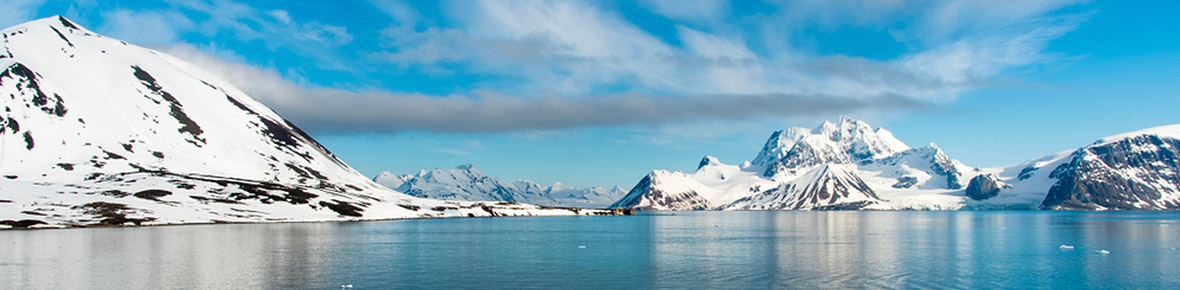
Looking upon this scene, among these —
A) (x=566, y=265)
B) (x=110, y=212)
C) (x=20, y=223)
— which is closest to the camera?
(x=566, y=265)

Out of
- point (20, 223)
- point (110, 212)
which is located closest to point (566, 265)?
point (20, 223)

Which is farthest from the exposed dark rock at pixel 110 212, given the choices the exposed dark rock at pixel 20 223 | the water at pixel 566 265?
the water at pixel 566 265

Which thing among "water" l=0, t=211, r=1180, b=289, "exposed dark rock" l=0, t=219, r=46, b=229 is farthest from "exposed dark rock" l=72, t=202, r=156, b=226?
"water" l=0, t=211, r=1180, b=289

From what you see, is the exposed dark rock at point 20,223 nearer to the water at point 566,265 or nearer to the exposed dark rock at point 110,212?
the exposed dark rock at point 110,212

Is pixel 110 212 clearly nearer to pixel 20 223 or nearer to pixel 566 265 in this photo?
pixel 20 223

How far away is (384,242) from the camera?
11762cm

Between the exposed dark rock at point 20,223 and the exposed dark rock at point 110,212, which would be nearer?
the exposed dark rock at point 20,223

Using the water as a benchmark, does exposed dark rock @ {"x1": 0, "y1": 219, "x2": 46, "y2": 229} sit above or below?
above

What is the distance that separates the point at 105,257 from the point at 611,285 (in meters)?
62.0

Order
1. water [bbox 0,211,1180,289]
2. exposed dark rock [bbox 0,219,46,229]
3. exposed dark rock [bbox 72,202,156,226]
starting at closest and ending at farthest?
1. water [bbox 0,211,1180,289]
2. exposed dark rock [bbox 0,219,46,229]
3. exposed dark rock [bbox 72,202,156,226]

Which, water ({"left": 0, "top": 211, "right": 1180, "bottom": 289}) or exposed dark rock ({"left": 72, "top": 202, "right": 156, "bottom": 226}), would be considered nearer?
water ({"left": 0, "top": 211, "right": 1180, "bottom": 289})

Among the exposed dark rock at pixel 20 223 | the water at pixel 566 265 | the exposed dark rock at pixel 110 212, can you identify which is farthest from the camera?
the exposed dark rock at pixel 110 212

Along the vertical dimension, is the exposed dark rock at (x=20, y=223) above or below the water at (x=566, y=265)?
above

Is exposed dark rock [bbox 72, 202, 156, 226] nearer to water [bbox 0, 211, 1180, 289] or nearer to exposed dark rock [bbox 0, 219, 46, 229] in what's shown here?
exposed dark rock [bbox 0, 219, 46, 229]
